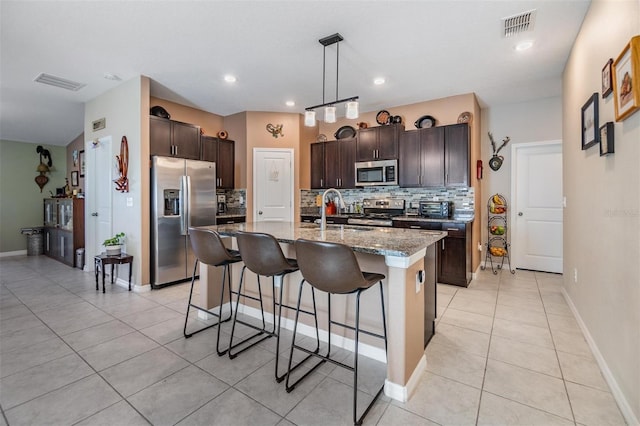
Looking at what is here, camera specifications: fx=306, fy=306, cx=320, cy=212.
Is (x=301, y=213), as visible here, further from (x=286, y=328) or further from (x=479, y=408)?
(x=479, y=408)

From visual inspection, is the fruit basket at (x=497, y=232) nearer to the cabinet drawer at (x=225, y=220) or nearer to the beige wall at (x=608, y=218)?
the beige wall at (x=608, y=218)

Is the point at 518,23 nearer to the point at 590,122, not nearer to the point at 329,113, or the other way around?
the point at 590,122

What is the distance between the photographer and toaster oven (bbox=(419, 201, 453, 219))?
450cm

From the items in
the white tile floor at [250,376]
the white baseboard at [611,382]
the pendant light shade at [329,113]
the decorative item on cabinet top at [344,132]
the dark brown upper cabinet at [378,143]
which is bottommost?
the white tile floor at [250,376]

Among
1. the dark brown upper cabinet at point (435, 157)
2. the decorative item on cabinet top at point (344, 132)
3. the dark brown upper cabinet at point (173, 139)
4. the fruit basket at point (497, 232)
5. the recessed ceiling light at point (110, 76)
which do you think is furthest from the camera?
the decorative item on cabinet top at point (344, 132)

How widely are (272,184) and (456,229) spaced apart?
3023 mm

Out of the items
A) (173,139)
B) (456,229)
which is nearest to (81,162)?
(173,139)

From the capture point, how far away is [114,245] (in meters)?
4.01

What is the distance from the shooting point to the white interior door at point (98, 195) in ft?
14.6

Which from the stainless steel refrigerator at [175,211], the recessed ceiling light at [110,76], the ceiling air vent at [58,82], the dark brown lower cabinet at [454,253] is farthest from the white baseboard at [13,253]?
the dark brown lower cabinet at [454,253]

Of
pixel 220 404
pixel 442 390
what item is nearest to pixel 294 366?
pixel 220 404

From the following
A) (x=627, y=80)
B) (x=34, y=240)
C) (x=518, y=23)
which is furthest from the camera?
(x=34, y=240)

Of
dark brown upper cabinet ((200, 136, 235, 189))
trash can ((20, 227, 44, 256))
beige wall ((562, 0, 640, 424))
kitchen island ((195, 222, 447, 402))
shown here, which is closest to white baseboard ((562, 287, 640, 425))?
beige wall ((562, 0, 640, 424))

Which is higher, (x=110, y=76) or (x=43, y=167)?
(x=110, y=76)
